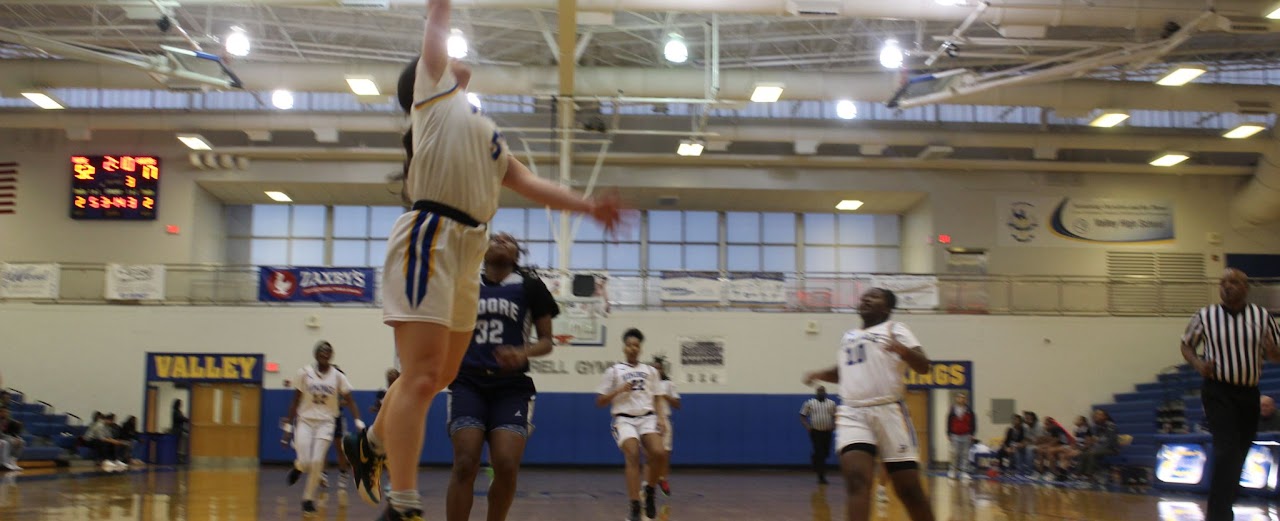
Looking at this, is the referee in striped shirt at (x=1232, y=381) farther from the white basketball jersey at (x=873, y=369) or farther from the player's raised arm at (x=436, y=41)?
the player's raised arm at (x=436, y=41)

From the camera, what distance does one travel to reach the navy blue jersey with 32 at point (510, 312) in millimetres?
5992

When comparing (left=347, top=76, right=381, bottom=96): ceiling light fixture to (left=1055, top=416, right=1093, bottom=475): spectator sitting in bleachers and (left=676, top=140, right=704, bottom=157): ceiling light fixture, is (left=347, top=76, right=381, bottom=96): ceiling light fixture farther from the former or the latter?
(left=1055, top=416, right=1093, bottom=475): spectator sitting in bleachers

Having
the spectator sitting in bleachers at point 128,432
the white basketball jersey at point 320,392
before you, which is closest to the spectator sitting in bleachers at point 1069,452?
the white basketball jersey at point 320,392

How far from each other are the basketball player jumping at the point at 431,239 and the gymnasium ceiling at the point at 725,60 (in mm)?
13653

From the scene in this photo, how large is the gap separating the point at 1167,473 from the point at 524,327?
50.0 ft

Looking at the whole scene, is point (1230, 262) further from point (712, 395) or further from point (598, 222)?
point (598, 222)

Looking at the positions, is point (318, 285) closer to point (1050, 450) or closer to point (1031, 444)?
point (1031, 444)

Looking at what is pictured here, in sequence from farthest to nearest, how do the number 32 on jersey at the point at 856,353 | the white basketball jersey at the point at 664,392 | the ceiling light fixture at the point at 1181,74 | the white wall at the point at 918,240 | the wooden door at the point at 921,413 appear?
the white wall at the point at 918,240 → the wooden door at the point at 921,413 → the ceiling light fixture at the point at 1181,74 → the white basketball jersey at the point at 664,392 → the number 32 on jersey at the point at 856,353

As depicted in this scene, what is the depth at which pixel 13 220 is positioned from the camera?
29094 millimetres

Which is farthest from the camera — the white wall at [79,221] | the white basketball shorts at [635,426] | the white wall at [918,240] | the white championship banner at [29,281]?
the white wall at [918,240]

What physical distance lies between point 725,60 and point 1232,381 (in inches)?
755

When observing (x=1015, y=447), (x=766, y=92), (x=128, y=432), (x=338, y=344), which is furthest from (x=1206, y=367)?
(x=128, y=432)

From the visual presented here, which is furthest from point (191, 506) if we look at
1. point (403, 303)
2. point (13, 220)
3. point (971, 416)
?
point (13, 220)

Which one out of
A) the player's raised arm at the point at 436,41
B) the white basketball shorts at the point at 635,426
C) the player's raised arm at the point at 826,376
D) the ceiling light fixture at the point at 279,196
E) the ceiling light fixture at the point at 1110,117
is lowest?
the white basketball shorts at the point at 635,426
